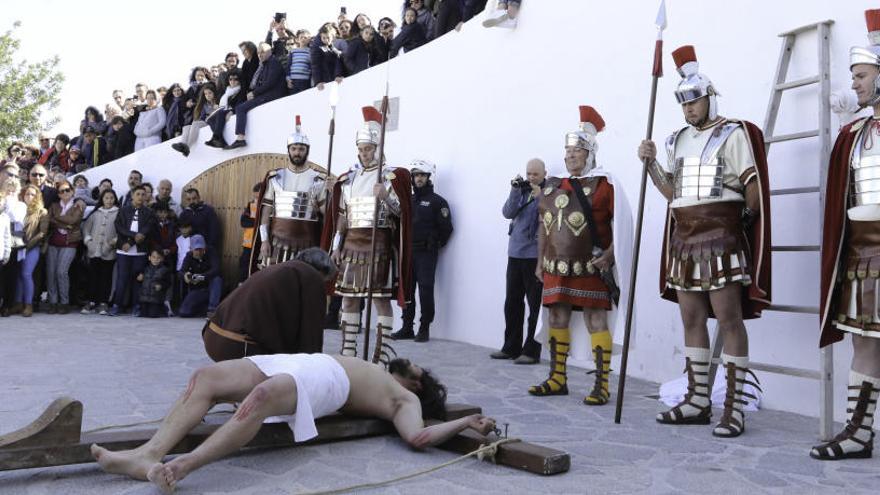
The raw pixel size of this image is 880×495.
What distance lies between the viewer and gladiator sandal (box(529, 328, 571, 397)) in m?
5.05

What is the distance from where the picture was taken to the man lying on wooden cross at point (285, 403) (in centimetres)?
284

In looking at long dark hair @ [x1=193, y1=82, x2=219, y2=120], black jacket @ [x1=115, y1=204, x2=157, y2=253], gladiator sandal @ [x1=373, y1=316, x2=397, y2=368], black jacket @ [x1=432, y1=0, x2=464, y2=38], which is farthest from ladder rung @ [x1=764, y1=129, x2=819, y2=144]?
long dark hair @ [x1=193, y1=82, x2=219, y2=120]

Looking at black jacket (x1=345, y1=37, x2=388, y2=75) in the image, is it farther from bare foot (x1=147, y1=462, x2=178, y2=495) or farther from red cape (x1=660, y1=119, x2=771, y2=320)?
bare foot (x1=147, y1=462, x2=178, y2=495)

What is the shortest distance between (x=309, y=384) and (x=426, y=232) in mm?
4907

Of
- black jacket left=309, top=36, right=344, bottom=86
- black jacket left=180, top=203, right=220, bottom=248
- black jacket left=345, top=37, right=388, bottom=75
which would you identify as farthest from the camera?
black jacket left=180, top=203, right=220, bottom=248

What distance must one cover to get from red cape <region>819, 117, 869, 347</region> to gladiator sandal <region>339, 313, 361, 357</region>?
2973 millimetres

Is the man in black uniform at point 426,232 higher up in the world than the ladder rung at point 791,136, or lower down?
lower down

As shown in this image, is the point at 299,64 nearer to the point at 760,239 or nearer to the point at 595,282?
the point at 595,282

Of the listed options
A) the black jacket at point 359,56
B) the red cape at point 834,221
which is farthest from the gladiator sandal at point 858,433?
the black jacket at point 359,56

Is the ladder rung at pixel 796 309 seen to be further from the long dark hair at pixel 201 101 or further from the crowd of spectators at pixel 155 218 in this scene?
the long dark hair at pixel 201 101

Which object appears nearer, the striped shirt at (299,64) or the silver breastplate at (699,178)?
the silver breastplate at (699,178)

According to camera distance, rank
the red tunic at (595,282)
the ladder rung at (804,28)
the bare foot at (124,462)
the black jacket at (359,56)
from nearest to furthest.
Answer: the bare foot at (124,462) → the ladder rung at (804,28) → the red tunic at (595,282) → the black jacket at (359,56)

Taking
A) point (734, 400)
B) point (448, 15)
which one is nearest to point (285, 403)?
point (734, 400)

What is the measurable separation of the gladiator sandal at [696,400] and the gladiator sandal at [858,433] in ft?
2.42
